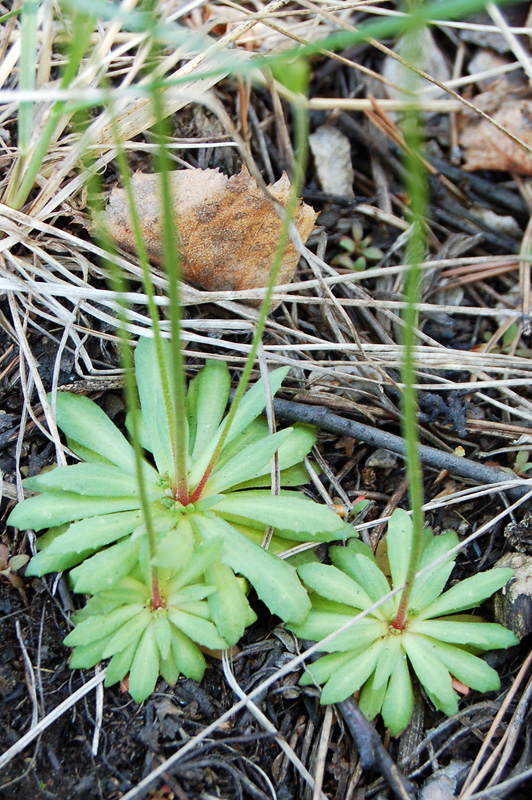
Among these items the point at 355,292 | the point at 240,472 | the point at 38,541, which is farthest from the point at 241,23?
the point at 38,541

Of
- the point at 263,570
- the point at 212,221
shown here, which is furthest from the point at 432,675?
the point at 212,221

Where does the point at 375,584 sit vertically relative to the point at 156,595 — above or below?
below

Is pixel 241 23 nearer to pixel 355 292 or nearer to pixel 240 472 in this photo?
pixel 355 292

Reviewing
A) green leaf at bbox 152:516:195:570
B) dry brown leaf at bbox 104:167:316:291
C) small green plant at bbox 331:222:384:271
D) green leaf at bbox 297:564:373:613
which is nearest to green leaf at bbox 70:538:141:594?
green leaf at bbox 152:516:195:570

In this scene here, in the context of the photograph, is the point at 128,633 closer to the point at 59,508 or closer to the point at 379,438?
the point at 59,508

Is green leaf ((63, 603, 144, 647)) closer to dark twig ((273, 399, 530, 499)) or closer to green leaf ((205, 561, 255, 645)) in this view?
green leaf ((205, 561, 255, 645))
